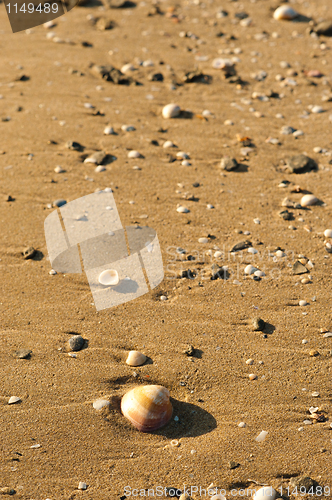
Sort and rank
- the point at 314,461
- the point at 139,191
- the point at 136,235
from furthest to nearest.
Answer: the point at 139,191 < the point at 136,235 < the point at 314,461

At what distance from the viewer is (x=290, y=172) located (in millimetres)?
4297

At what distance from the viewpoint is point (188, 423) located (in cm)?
259

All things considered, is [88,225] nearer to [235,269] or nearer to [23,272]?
[23,272]

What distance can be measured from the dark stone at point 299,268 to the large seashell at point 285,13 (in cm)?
482

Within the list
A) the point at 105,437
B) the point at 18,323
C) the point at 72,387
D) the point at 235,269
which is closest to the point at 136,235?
the point at 235,269

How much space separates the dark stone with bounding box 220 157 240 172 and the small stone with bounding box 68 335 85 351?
2.33m

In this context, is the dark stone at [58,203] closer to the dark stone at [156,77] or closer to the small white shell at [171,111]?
the small white shell at [171,111]

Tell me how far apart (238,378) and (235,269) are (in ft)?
3.21

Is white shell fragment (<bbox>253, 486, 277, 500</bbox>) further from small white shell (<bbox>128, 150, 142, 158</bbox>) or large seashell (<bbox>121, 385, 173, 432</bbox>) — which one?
small white shell (<bbox>128, 150, 142, 158</bbox>)

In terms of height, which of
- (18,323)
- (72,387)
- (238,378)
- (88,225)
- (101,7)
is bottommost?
(238,378)

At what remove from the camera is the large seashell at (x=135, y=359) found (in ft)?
9.30

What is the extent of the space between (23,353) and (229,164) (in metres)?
2.68

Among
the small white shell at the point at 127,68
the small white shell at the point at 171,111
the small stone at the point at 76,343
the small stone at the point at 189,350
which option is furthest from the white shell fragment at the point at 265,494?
the small white shell at the point at 127,68

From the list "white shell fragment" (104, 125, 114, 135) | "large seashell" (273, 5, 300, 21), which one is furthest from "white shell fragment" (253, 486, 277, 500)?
"large seashell" (273, 5, 300, 21)
